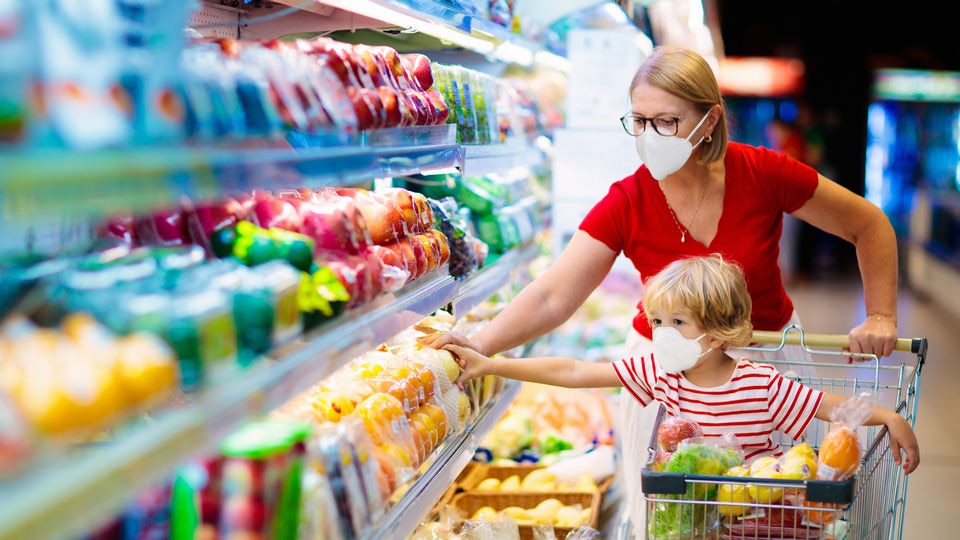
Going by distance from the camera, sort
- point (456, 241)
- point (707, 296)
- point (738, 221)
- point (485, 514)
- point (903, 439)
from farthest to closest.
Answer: point (485, 514) < point (456, 241) < point (738, 221) < point (707, 296) < point (903, 439)

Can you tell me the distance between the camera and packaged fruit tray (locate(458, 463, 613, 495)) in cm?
367

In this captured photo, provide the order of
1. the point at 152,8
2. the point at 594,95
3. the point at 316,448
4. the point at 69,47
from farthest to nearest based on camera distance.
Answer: the point at 594,95
the point at 316,448
the point at 152,8
the point at 69,47

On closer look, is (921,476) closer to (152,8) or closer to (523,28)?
(523,28)

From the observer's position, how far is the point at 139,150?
4.03 feet

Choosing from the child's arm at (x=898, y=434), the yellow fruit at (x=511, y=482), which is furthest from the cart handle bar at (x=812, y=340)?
the yellow fruit at (x=511, y=482)

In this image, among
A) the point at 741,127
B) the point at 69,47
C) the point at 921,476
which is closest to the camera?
the point at 69,47

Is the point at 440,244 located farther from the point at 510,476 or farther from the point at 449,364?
the point at 510,476

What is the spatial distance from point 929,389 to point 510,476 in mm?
4251

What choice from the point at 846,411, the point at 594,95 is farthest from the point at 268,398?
the point at 594,95

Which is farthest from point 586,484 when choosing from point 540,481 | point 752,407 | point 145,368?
point 145,368

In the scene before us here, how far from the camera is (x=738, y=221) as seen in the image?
287 cm

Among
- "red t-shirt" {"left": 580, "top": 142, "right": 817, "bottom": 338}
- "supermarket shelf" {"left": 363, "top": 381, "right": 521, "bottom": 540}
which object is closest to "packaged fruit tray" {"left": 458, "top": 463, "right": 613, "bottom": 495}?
"supermarket shelf" {"left": 363, "top": 381, "right": 521, "bottom": 540}

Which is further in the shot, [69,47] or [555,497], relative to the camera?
[555,497]

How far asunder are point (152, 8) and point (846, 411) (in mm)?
1545
